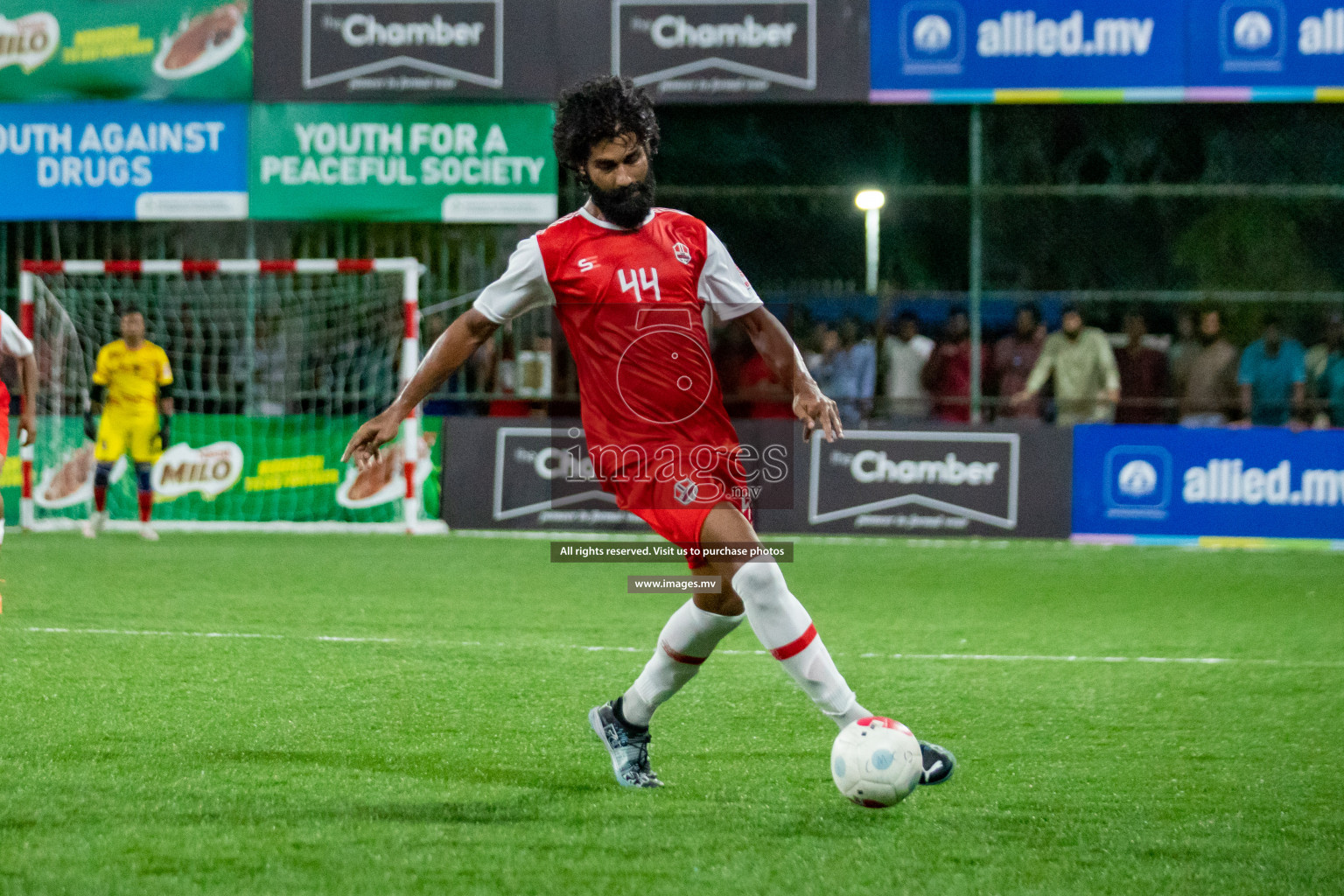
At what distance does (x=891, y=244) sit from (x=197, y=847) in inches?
535

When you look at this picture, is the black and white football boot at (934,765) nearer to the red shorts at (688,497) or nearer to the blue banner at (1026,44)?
the red shorts at (688,497)

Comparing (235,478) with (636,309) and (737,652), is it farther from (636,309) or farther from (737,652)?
(636,309)

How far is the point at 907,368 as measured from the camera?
1541 cm

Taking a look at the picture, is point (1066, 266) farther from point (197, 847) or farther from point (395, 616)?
point (197, 847)

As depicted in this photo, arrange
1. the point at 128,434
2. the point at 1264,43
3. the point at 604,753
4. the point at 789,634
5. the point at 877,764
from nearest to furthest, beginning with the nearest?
1. the point at 877,764
2. the point at 789,634
3. the point at 604,753
4. the point at 128,434
5. the point at 1264,43

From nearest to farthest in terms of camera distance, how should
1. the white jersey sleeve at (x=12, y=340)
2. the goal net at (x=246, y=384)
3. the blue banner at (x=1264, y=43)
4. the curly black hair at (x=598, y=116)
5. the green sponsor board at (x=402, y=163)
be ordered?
the curly black hair at (x=598, y=116)
the white jersey sleeve at (x=12, y=340)
the blue banner at (x=1264, y=43)
the goal net at (x=246, y=384)
the green sponsor board at (x=402, y=163)

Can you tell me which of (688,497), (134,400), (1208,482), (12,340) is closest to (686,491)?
(688,497)

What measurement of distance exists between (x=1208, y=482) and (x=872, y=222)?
4.43 meters

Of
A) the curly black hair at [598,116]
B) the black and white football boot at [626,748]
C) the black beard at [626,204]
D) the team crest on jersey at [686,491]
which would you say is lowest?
the black and white football boot at [626,748]

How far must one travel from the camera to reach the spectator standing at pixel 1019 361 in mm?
15250

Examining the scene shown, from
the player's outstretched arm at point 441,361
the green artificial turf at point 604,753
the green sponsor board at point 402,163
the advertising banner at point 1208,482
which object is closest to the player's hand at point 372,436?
the player's outstretched arm at point 441,361

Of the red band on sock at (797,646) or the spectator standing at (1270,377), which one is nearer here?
the red band on sock at (797,646)

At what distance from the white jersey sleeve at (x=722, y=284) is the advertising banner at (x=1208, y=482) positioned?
994 centimetres

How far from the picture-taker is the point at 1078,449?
14.1 metres
